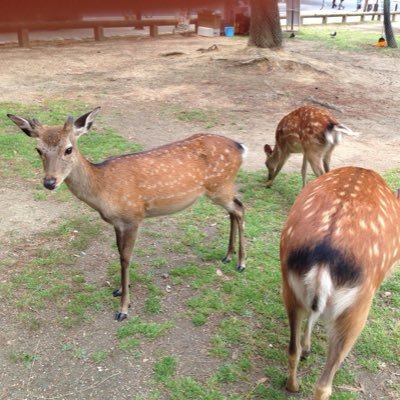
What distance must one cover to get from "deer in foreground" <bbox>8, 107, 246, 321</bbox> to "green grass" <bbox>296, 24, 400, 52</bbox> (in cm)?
1171

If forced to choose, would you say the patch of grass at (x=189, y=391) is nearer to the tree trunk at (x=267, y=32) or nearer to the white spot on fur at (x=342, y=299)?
the white spot on fur at (x=342, y=299)

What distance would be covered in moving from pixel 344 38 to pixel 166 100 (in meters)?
10.5

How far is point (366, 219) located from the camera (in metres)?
2.35

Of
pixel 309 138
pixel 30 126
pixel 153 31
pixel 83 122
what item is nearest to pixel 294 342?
pixel 83 122

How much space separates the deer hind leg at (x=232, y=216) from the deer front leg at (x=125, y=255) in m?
0.79

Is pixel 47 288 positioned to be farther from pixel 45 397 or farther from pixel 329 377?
pixel 329 377

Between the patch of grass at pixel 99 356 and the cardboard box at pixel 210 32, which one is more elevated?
the cardboard box at pixel 210 32

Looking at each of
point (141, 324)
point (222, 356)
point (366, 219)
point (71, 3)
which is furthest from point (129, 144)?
point (71, 3)

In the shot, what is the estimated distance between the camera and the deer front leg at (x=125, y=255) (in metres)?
3.37

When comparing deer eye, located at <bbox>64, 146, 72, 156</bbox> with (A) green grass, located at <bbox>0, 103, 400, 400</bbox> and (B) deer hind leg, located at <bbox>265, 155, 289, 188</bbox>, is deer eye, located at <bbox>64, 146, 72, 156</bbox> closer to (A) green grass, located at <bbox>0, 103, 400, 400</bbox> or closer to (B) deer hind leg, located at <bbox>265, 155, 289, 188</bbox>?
(A) green grass, located at <bbox>0, 103, 400, 400</bbox>

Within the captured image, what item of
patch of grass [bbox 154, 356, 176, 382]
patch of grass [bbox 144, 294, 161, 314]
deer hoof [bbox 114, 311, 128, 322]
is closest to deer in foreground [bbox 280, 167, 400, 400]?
patch of grass [bbox 154, 356, 176, 382]

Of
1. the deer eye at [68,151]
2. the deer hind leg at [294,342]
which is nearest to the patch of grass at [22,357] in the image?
the deer eye at [68,151]

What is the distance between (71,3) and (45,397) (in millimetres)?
2630

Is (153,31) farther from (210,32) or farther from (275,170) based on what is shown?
(275,170)
